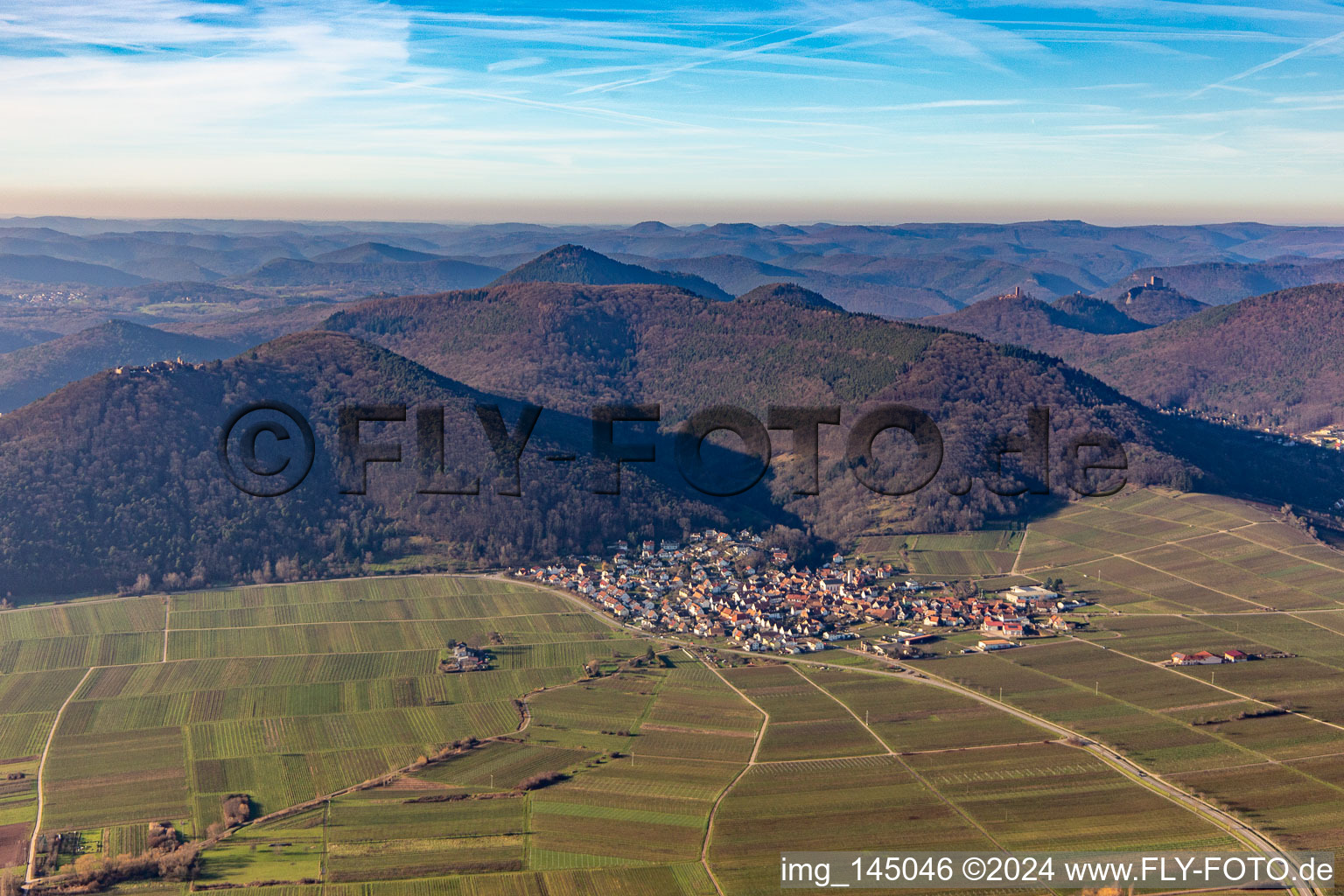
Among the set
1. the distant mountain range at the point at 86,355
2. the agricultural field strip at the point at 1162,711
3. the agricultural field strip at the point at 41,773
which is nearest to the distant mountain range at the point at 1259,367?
the agricultural field strip at the point at 1162,711

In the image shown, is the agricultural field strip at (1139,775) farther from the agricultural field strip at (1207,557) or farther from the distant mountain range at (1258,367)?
the distant mountain range at (1258,367)

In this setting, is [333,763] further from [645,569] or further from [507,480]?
[507,480]

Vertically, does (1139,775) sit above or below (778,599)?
above

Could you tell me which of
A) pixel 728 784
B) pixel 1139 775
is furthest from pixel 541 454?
pixel 1139 775

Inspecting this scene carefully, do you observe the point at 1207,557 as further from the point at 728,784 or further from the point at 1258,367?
the point at 1258,367

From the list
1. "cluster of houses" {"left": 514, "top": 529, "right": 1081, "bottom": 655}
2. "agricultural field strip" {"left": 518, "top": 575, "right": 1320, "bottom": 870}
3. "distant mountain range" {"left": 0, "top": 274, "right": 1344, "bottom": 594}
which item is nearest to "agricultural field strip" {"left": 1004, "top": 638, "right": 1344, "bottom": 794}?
"agricultural field strip" {"left": 518, "top": 575, "right": 1320, "bottom": 870}

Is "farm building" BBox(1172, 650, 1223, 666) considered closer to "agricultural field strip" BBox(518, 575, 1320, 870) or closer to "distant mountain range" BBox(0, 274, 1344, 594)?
"agricultural field strip" BBox(518, 575, 1320, 870)

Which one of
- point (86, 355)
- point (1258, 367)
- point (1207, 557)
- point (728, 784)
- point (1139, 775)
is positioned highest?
point (1258, 367)

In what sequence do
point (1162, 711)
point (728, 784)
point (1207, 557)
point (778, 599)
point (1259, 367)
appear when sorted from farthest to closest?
point (1259, 367) < point (1207, 557) < point (778, 599) < point (1162, 711) < point (728, 784)
